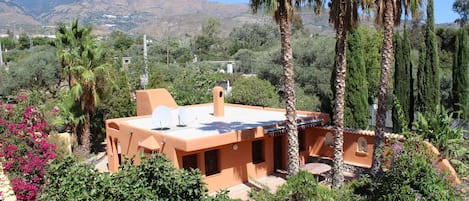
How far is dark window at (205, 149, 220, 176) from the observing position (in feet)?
56.4

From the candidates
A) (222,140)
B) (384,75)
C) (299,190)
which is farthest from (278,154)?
(299,190)

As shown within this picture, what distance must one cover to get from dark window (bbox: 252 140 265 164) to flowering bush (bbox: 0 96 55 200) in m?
9.44

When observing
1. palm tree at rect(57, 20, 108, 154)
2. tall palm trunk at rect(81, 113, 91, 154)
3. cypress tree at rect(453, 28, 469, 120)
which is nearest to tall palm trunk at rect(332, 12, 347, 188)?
cypress tree at rect(453, 28, 469, 120)

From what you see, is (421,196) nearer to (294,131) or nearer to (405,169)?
(405,169)

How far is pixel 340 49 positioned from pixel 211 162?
23.6 ft

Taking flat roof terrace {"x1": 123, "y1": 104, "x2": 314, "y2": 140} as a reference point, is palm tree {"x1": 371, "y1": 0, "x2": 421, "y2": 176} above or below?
above

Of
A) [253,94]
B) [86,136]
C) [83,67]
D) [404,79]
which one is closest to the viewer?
[83,67]

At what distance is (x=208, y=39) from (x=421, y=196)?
8579 centimetres

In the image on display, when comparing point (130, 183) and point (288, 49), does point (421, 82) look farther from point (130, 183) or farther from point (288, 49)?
point (130, 183)

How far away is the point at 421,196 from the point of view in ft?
36.1

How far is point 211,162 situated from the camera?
17.4 m

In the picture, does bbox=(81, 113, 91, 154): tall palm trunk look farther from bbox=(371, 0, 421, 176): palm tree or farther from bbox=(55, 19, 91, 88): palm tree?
bbox=(371, 0, 421, 176): palm tree

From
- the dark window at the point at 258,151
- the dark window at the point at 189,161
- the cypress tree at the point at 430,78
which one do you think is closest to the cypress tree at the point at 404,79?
the cypress tree at the point at 430,78

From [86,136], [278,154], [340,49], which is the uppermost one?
[340,49]
